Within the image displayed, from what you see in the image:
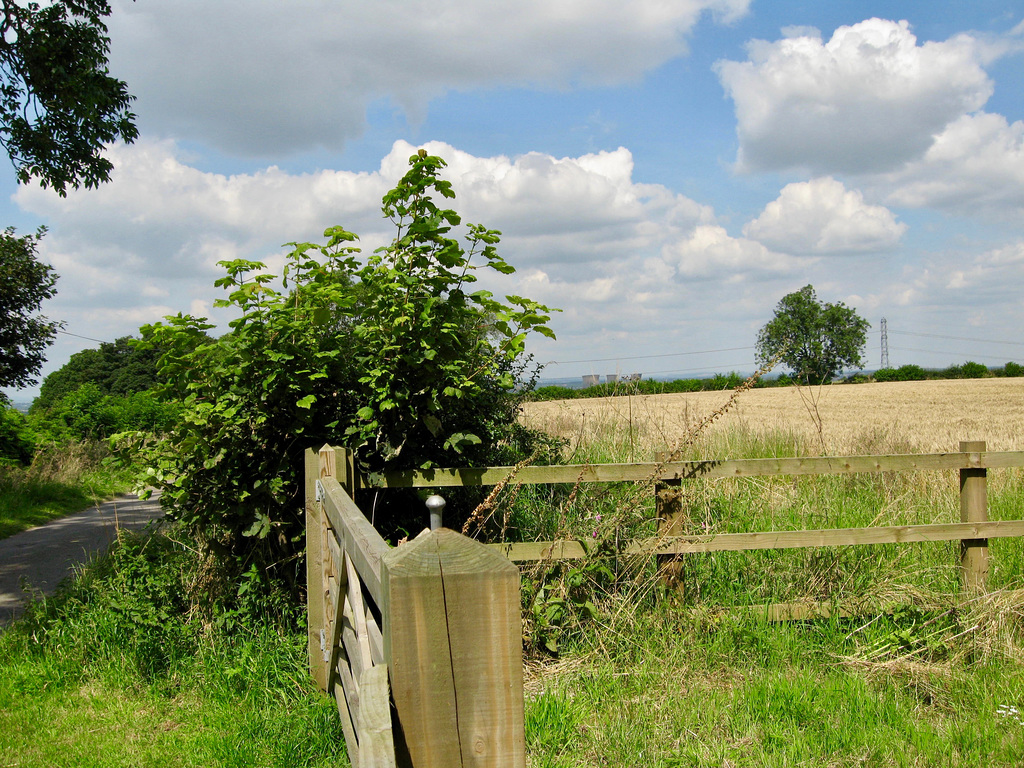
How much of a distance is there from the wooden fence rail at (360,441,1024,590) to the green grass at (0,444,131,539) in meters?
6.93

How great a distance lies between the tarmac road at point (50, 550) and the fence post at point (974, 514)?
5.76 meters

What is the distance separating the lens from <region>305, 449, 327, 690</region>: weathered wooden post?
3.96 meters

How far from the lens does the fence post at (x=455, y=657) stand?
1312mm

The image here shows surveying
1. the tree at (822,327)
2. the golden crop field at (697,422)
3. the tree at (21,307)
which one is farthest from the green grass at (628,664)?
the tree at (822,327)

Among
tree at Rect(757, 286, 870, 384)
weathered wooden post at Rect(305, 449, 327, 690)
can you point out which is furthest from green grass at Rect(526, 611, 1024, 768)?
tree at Rect(757, 286, 870, 384)

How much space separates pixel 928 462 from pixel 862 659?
1542 mm

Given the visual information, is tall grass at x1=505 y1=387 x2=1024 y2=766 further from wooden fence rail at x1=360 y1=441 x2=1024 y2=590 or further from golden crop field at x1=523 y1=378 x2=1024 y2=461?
golden crop field at x1=523 y1=378 x2=1024 y2=461

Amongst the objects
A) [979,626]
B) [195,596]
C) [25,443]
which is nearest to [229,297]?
[195,596]

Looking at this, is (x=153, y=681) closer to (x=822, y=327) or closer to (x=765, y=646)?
(x=765, y=646)

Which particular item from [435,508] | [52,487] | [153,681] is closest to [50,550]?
[52,487]

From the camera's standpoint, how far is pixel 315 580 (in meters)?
4.05

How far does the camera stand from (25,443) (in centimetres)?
1592

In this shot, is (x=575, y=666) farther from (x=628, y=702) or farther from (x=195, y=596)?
(x=195, y=596)

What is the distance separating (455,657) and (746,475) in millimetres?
3905
